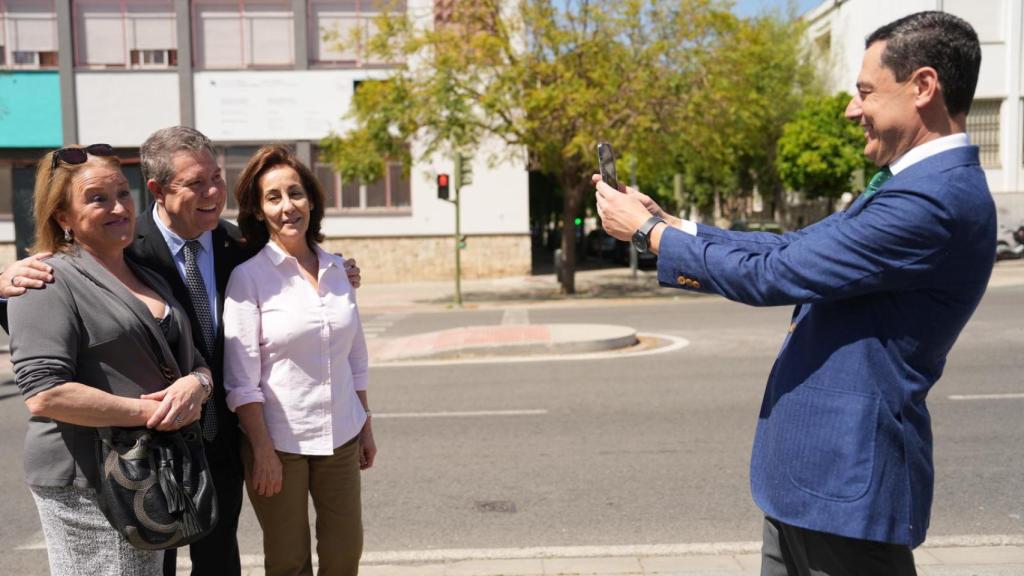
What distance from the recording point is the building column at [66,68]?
82.5 feet

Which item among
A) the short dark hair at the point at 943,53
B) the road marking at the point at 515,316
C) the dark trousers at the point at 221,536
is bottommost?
the road marking at the point at 515,316

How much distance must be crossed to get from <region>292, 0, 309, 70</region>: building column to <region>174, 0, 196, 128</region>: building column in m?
3.14

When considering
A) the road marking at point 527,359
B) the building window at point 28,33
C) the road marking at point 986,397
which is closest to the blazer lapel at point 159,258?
the road marking at point 986,397

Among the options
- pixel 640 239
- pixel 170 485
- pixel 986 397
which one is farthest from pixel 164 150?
pixel 986 397

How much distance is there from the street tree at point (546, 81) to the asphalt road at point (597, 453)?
8.57 m

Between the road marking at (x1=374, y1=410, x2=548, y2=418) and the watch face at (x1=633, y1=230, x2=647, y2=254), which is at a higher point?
the watch face at (x1=633, y1=230, x2=647, y2=254)

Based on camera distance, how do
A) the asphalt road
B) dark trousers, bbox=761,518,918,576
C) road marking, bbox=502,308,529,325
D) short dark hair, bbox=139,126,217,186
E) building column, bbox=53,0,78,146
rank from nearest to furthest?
dark trousers, bbox=761,518,918,576
short dark hair, bbox=139,126,217,186
the asphalt road
road marking, bbox=502,308,529,325
building column, bbox=53,0,78,146

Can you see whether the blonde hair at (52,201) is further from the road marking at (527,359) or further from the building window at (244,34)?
the building window at (244,34)

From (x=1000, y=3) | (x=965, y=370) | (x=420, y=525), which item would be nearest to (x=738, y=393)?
(x=965, y=370)

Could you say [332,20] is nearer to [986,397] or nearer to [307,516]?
[986,397]

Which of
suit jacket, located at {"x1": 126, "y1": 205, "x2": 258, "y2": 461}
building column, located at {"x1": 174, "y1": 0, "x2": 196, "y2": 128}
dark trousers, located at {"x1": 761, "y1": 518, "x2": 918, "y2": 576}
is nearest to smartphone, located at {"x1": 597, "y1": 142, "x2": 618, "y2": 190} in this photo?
dark trousers, located at {"x1": 761, "y1": 518, "x2": 918, "y2": 576}

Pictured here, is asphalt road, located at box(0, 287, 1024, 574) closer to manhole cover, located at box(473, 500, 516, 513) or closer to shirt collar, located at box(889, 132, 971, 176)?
manhole cover, located at box(473, 500, 516, 513)

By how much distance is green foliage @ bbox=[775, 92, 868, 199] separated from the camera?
2912 centimetres

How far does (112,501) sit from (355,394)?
107cm
